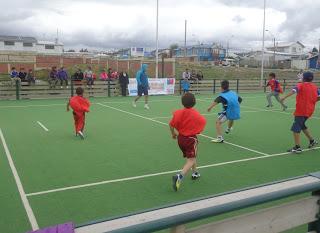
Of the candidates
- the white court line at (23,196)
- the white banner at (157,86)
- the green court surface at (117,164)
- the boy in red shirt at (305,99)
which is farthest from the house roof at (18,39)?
the boy in red shirt at (305,99)

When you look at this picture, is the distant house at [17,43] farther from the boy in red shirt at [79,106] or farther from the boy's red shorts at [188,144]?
the boy's red shorts at [188,144]

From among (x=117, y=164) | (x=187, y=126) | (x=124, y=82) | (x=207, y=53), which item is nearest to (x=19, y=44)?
(x=207, y=53)

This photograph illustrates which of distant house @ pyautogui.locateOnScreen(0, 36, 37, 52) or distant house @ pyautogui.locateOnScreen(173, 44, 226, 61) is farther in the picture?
distant house @ pyautogui.locateOnScreen(173, 44, 226, 61)

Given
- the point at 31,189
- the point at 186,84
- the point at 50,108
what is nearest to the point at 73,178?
the point at 31,189

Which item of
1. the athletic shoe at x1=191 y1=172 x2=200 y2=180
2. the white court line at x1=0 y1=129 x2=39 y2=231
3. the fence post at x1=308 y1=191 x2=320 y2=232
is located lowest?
the white court line at x1=0 y1=129 x2=39 y2=231

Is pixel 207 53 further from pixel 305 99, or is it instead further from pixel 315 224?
pixel 315 224

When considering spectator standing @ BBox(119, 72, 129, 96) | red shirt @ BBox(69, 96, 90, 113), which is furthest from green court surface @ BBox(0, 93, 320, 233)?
spectator standing @ BBox(119, 72, 129, 96)

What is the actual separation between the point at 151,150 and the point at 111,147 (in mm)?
976

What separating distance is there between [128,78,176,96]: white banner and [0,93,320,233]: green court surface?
10434mm

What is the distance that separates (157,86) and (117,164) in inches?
696

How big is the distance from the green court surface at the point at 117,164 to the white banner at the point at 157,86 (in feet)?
34.2

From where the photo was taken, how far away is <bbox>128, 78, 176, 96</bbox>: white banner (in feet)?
80.2

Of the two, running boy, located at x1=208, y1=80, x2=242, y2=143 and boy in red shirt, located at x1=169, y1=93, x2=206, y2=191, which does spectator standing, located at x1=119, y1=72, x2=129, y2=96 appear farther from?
boy in red shirt, located at x1=169, y1=93, x2=206, y2=191

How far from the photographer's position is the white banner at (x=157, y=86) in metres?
24.5
